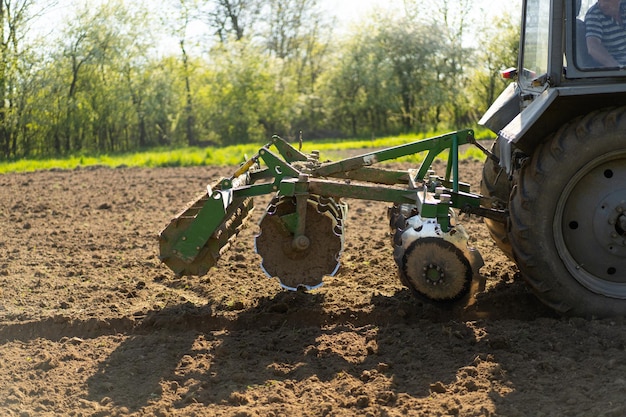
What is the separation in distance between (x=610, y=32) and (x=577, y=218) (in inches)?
44.5

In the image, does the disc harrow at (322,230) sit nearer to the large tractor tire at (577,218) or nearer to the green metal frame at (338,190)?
the green metal frame at (338,190)

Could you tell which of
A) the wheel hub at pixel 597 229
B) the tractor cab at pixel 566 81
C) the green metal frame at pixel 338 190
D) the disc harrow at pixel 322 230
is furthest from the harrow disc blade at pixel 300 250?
the wheel hub at pixel 597 229

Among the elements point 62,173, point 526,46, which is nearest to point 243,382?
point 526,46

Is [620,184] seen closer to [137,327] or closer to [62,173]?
[137,327]

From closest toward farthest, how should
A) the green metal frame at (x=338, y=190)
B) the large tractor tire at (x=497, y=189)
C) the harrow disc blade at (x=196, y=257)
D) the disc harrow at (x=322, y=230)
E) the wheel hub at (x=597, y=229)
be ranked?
the wheel hub at (x=597, y=229) < the disc harrow at (x=322, y=230) < the green metal frame at (x=338, y=190) < the harrow disc blade at (x=196, y=257) < the large tractor tire at (x=497, y=189)

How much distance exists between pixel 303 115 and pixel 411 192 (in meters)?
28.4

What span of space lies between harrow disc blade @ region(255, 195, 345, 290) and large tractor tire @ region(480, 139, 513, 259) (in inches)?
51.2

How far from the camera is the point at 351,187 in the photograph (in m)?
5.29

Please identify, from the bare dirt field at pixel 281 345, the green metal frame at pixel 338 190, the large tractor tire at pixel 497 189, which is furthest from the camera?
the large tractor tire at pixel 497 189

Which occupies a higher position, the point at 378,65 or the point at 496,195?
the point at 378,65

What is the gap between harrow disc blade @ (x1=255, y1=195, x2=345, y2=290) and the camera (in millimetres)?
5348

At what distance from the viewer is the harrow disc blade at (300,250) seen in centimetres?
535

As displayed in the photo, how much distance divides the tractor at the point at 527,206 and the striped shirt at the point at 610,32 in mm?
59

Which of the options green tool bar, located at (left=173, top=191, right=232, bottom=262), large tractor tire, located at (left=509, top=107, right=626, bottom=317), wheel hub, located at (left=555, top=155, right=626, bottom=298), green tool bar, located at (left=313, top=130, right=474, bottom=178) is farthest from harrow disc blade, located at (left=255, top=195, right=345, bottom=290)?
wheel hub, located at (left=555, top=155, right=626, bottom=298)
